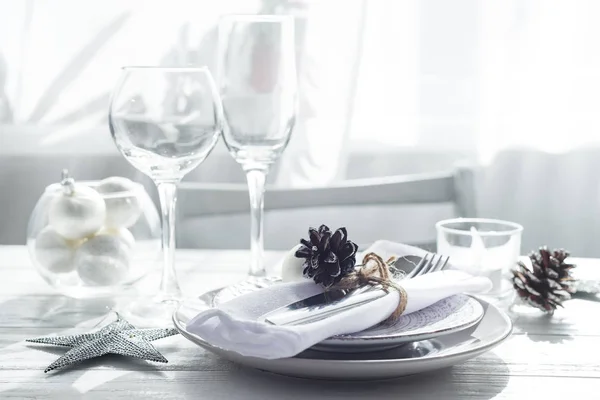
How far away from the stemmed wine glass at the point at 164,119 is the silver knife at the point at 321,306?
0.20 meters

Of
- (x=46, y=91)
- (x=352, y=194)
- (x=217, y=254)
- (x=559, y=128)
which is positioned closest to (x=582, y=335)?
(x=217, y=254)

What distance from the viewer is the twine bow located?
0.70m

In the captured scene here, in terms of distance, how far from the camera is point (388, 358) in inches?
26.1

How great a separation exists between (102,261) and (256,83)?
0.26 meters

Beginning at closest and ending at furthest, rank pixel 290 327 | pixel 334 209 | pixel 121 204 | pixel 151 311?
pixel 290 327 → pixel 151 311 → pixel 121 204 → pixel 334 209

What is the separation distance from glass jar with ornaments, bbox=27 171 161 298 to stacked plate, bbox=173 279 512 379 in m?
0.19

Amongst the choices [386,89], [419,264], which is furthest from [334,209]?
[419,264]

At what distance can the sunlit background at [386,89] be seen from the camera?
226 cm

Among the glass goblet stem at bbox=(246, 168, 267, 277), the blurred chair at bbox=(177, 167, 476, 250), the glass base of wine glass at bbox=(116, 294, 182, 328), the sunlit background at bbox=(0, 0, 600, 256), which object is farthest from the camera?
the sunlit background at bbox=(0, 0, 600, 256)

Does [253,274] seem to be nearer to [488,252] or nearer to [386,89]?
[488,252]

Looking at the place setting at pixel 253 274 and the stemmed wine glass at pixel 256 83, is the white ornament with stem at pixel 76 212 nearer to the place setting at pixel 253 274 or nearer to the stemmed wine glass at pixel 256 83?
the place setting at pixel 253 274

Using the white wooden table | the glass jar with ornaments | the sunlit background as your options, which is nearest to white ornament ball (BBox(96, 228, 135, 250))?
the glass jar with ornaments

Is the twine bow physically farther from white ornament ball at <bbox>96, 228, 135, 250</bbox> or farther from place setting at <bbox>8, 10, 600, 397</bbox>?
white ornament ball at <bbox>96, 228, 135, 250</bbox>

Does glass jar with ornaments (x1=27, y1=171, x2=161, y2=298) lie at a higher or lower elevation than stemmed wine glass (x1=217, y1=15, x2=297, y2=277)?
lower
